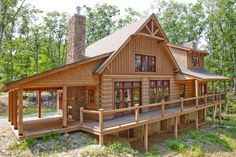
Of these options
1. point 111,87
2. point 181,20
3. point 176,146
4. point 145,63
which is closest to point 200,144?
point 176,146

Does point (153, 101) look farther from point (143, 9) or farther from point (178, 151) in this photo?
point (143, 9)

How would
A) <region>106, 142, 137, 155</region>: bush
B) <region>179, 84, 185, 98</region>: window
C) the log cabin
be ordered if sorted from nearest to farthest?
<region>106, 142, 137, 155</region>: bush
the log cabin
<region>179, 84, 185, 98</region>: window

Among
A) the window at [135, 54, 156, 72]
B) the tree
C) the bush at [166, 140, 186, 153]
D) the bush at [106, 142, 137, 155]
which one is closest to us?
the bush at [106, 142, 137, 155]

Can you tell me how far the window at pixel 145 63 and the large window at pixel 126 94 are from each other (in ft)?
3.56

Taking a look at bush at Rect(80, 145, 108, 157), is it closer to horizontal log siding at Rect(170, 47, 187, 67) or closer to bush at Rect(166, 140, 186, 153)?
bush at Rect(166, 140, 186, 153)

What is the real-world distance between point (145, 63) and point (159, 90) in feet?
9.04

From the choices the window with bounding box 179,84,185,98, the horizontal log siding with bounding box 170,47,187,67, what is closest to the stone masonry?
the window with bounding box 179,84,185,98

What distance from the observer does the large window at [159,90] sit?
1764cm

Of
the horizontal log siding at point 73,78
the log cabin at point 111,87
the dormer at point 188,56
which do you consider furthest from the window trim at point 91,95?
the dormer at point 188,56

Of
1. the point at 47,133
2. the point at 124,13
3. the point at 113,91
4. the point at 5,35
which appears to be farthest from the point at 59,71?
the point at 124,13

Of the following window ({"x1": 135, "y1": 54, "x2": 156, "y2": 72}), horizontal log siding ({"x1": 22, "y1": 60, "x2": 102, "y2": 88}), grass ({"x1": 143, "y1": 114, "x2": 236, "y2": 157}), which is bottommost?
grass ({"x1": 143, "y1": 114, "x2": 236, "y2": 157})

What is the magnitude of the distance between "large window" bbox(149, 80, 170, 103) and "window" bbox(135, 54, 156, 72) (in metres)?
1.07

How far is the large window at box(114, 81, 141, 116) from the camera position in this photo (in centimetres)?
1473

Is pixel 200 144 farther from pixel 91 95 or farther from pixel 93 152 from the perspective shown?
pixel 93 152
